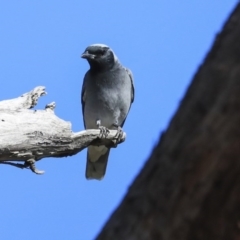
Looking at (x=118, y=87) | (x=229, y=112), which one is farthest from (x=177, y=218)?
(x=118, y=87)

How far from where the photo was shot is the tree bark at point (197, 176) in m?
1.48

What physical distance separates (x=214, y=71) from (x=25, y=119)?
4.52 metres

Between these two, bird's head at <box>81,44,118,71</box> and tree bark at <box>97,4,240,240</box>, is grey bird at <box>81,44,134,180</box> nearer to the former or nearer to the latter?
bird's head at <box>81,44,118,71</box>

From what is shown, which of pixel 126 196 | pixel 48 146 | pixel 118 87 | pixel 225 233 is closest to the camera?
pixel 225 233

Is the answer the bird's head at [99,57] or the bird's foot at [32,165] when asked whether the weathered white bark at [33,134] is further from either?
the bird's head at [99,57]

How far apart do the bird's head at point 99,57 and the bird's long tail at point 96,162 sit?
1242 mm

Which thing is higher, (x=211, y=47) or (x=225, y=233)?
(x=211, y=47)

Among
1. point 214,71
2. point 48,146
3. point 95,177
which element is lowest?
point 214,71

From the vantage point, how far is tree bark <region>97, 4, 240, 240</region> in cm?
148

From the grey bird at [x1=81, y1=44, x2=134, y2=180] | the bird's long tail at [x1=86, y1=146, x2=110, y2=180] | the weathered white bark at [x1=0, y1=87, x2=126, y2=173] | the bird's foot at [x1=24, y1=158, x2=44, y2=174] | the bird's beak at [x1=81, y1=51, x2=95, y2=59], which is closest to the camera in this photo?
the weathered white bark at [x1=0, y1=87, x2=126, y2=173]

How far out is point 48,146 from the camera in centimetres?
589

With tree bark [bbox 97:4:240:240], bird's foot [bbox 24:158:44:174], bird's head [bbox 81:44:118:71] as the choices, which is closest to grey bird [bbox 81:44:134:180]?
bird's head [bbox 81:44:118:71]

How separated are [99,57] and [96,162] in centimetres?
159

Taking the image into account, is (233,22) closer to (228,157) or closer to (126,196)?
(228,157)
